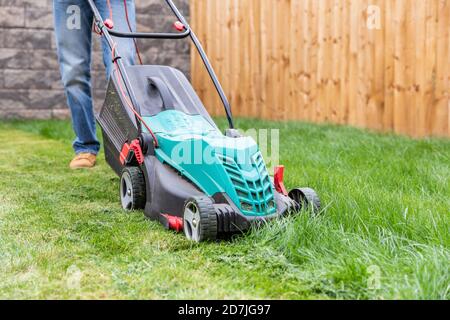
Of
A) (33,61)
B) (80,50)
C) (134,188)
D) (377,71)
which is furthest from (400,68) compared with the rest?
(33,61)

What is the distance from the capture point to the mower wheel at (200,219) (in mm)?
2170

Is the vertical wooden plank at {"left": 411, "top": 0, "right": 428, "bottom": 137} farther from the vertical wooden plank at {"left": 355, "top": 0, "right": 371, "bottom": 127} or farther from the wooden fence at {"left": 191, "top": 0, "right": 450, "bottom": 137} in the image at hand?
the vertical wooden plank at {"left": 355, "top": 0, "right": 371, "bottom": 127}

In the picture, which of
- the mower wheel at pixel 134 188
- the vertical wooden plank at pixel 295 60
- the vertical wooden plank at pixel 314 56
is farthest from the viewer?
the vertical wooden plank at pixel 295 60

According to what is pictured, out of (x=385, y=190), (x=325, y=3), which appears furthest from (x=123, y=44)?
(x=325, y=3)

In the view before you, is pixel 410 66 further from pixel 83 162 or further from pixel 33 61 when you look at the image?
pixel 33 61

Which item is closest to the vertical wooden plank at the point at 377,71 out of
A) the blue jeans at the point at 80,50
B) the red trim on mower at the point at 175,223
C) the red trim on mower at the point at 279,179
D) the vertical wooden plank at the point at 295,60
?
the vertical wooden plank at the point at 295,60

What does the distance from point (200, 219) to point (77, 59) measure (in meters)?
1.91

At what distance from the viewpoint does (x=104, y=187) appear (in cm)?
329

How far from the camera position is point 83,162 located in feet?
12.7

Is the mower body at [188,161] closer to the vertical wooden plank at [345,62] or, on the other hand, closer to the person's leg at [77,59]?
the person's leg at [77,59]

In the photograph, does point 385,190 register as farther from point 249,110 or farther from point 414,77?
point 249,110

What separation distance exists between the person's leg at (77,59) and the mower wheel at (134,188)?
1.21m

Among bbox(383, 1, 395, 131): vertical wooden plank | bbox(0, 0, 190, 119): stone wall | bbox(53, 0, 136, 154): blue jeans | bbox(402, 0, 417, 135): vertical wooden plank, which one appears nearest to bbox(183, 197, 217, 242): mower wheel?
bbox(53, 0, 136, 154): blue jeans

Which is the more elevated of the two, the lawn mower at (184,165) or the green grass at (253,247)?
the lawn mower at (184,165)
